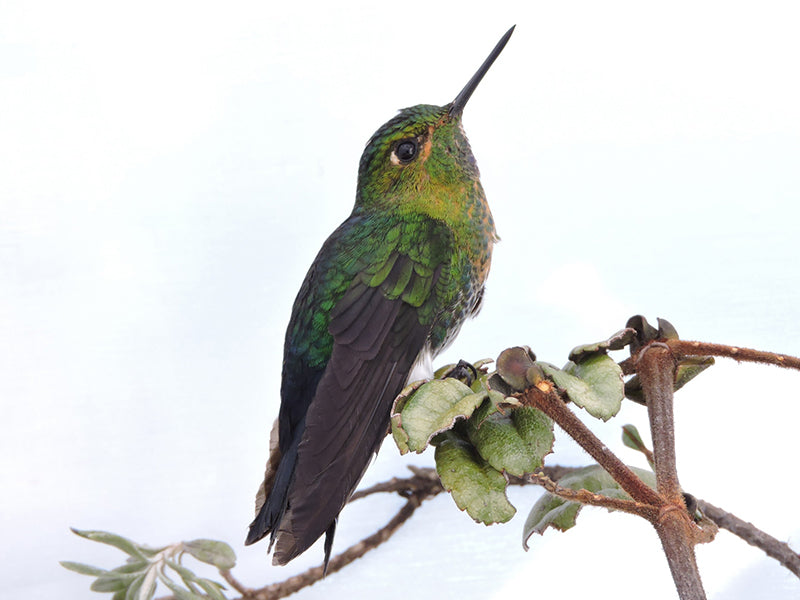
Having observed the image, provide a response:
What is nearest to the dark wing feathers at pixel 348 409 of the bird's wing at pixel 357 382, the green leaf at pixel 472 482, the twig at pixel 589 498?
the bird's wing at pixel 357 382

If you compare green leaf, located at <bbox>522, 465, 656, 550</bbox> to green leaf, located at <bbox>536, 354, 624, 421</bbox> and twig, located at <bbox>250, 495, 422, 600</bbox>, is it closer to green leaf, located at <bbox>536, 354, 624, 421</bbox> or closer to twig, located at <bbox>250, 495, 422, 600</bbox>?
green leaf, located at <bbox>536, 354, 624, 421</bbox>

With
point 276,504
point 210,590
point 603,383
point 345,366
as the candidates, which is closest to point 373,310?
point 345,366

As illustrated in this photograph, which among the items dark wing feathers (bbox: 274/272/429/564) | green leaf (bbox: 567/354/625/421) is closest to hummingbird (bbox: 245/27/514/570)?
dark wing feathers (bbox: 274/272/429/564)

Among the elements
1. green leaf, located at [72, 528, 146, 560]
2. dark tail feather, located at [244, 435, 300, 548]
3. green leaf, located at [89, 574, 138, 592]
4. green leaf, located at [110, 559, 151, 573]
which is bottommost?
dark tail feather, located at [244, 435, 300, 548]

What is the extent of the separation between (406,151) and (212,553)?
2.04 feet

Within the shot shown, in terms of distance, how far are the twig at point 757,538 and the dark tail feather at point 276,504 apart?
1.44 feet

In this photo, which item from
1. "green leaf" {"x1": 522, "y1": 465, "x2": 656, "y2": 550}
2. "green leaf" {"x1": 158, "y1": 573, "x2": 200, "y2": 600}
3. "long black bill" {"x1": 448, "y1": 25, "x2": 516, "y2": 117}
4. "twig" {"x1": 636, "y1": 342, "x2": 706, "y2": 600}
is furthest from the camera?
"long black bill" {"x1": 448, "y1": 25, "x2": 516, "y2": 117}

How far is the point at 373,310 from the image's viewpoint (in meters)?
0.98

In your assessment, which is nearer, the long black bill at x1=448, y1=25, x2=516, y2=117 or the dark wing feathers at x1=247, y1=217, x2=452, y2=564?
the dark wing feathers at x1=247, y1=217, x2=452, y2=564

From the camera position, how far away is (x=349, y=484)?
2.87 ft

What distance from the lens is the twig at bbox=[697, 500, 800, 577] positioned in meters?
0.86

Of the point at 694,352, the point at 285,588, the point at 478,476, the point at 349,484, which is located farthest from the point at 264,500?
the point at 694,352

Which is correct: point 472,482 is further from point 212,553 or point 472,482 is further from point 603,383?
point 212,553

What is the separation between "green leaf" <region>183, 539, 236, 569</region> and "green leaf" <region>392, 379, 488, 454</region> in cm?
55
